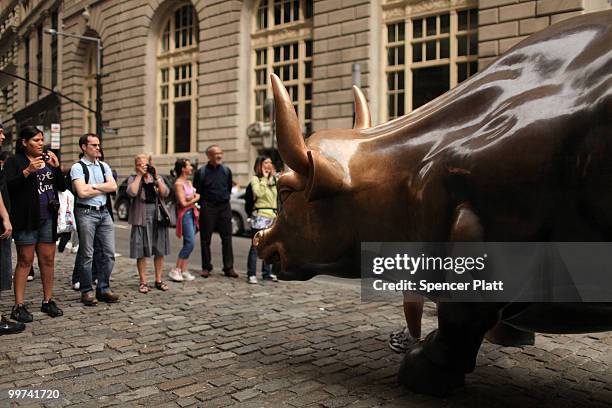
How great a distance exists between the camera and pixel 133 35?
2809 cm

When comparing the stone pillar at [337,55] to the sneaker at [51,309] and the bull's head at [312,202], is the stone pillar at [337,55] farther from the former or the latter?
the bull's head at [312,202]

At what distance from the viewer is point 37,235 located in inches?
228

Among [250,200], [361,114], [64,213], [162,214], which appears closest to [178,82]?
[250,200]

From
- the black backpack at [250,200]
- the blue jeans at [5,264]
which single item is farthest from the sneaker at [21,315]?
the black backpack at [250,200]

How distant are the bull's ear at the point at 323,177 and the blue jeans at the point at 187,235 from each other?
5276 mm

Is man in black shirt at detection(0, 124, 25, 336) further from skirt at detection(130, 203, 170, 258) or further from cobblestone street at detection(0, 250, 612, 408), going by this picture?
skirt at detection(130, 203, 170, 258)

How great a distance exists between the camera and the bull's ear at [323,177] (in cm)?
332

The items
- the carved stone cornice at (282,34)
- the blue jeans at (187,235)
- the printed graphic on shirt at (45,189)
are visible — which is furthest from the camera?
the carved stone cornice at (282,34)

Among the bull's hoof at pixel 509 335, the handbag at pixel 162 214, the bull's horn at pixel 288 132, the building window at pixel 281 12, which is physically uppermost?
the building window at pixel 281 12

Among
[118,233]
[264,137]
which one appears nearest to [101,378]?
[118,233]

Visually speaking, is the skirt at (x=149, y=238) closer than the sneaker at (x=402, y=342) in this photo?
No

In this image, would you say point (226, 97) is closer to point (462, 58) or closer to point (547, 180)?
point (462, 58)

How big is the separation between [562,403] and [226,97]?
70.9ft

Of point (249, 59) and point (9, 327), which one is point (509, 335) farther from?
point (249, 59)
